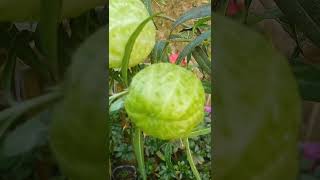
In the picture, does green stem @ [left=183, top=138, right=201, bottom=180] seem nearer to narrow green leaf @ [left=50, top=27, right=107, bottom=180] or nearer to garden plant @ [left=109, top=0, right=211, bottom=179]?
garden plant @ [left=109, top=0, right=211, bottom=179]

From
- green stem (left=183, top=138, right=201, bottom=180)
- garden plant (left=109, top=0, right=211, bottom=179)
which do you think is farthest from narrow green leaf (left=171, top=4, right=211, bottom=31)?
green stem (left=183, top=138, right=201, bottom=180)

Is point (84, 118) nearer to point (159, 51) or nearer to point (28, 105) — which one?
point (28, 105)

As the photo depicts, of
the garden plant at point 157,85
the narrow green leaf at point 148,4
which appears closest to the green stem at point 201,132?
the garden plant at point 157,85

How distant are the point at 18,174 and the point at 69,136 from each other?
57mm

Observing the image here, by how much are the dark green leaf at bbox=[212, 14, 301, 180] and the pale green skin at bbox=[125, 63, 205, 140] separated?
0.06 m

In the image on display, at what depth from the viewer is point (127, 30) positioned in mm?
324

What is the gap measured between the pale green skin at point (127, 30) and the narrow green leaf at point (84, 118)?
2.8 inches

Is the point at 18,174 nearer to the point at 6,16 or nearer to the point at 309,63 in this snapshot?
the point at 6,16

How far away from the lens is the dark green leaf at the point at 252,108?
25cm

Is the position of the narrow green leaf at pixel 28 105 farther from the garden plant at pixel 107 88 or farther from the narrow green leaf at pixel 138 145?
the narrow green leaf at pixel 138 145

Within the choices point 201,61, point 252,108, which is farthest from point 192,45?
point 252,108

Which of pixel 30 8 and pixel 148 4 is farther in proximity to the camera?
pixel 148 4

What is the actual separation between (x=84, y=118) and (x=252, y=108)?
0.30 ft

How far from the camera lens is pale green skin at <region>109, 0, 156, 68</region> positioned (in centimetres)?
32
